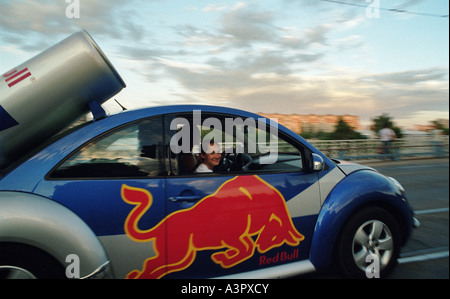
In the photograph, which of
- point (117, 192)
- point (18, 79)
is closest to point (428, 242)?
point (117, 192)

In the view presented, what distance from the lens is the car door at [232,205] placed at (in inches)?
92.0

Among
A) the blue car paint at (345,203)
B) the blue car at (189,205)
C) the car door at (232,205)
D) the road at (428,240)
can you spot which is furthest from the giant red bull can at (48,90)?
the road at (428,240)

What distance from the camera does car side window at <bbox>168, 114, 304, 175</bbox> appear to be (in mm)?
2539

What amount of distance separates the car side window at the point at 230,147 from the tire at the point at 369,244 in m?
0.73

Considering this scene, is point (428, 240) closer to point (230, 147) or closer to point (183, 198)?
point (230, 147)

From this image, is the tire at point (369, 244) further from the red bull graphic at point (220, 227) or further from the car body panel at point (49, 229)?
the car body panel at point (49, 229)

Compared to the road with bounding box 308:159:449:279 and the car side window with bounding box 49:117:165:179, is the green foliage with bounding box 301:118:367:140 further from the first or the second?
the car side window with bounding box 49:117:165:179

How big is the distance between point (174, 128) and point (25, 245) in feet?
4.04

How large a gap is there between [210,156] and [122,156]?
789 mm

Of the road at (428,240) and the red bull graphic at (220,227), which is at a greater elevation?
the red bull graphic at (220,227)

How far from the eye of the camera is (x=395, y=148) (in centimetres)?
1677
